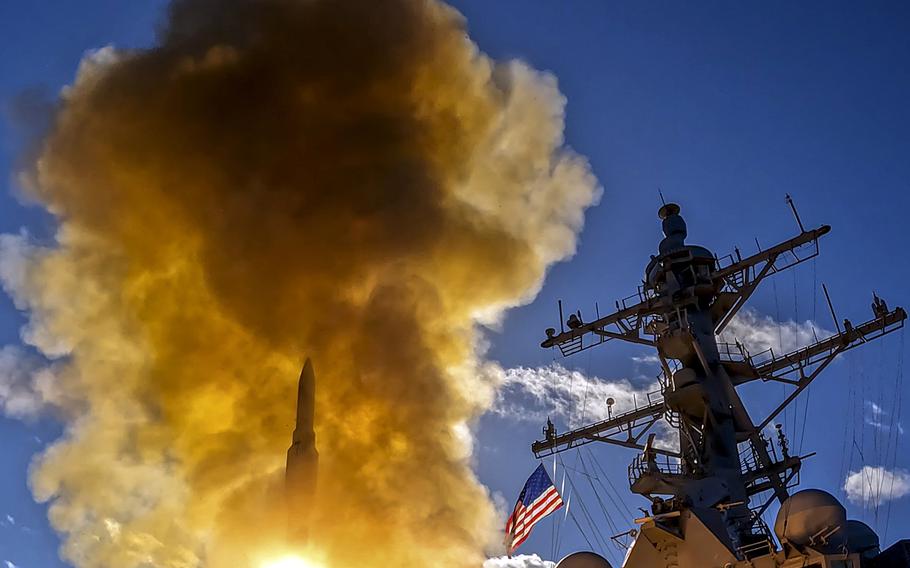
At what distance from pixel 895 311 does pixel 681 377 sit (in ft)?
14.3

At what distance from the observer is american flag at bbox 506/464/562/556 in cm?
1895

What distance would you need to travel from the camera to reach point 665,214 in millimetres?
20938

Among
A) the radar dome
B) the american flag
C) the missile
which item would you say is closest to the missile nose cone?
the missile

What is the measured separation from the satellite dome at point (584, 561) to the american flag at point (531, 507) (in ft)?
7.53

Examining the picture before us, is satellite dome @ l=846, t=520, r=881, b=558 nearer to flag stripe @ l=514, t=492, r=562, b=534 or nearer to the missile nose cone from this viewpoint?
flag stripe @ l=514, t=492, r=562, b=534

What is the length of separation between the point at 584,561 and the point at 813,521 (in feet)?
14.0

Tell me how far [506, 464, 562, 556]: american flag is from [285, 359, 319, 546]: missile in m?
4.27

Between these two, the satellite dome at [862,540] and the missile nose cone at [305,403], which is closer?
the satellite dome at [862,540]

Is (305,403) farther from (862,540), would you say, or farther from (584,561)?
(862,540)

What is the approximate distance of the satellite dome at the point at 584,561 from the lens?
1638 cm

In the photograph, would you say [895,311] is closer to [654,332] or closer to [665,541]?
[654,332]

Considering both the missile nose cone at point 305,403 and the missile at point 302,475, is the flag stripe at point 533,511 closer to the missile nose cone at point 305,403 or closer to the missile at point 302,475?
the missile at point 302,475

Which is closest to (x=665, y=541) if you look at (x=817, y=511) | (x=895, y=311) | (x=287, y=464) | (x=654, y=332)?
(x=817, y=511)

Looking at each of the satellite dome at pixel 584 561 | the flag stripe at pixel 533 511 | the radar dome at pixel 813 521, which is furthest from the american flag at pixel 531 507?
the radar dome at pixel 813 521
